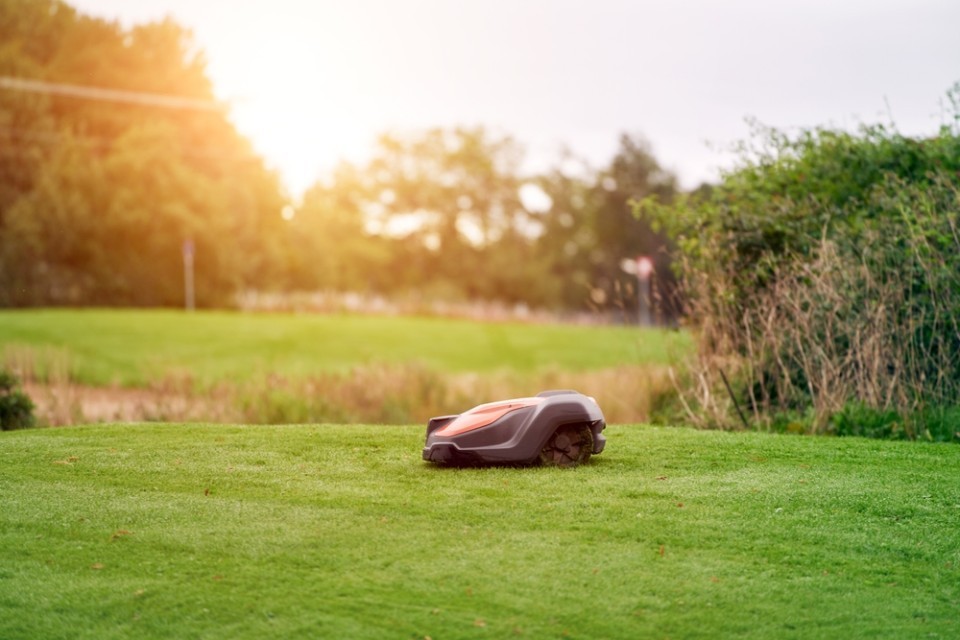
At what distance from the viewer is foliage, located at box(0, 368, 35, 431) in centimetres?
1020

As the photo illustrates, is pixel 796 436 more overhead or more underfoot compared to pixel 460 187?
more underfoot

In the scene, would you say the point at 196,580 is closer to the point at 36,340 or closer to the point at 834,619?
the point at 834,619

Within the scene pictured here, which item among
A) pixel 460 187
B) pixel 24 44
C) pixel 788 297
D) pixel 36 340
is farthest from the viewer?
pixel 460 187

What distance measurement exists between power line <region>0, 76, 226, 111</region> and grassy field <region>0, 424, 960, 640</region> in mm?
29166

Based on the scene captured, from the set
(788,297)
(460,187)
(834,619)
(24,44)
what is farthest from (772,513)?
(460,187)

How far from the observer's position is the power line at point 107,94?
33000 millimetres

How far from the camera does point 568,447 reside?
21.5 ft

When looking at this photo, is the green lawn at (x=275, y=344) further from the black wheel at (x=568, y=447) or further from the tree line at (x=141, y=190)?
the black wheel at (x=568, y=447)

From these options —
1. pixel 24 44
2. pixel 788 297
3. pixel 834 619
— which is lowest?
pixel 834 619

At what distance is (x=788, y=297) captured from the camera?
31.0 ft

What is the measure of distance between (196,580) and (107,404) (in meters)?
11.6

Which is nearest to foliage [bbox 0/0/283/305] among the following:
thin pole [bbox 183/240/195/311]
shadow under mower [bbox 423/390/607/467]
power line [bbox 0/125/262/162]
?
power line [bbox 0/125/262/162]

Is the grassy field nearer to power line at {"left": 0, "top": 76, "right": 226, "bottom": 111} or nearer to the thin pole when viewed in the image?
the thin pole

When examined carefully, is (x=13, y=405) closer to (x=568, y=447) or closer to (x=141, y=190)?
(x=568, y=447)
